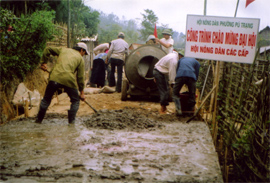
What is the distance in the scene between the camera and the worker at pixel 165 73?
678cm

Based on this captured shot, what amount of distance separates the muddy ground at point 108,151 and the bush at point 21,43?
1.59 metres

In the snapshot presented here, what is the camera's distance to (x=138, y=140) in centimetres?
448

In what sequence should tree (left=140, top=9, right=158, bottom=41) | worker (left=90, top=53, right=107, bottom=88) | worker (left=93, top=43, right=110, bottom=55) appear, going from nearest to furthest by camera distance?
worker (left=93, top=43, right=110, bottom=55) < worker (left=90, top=53, right=107, bottom=88) < tree (left=140, top=9, right=158, bottom=41)

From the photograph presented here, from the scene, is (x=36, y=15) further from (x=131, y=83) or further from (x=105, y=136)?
(x=105, y=136)

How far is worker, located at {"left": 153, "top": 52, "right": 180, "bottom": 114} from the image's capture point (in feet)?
22.2

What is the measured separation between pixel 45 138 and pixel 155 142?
5.13ft

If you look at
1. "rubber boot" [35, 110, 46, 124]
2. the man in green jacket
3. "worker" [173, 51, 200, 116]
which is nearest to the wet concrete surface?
"rubber boot" [35, 110, 46, 124]

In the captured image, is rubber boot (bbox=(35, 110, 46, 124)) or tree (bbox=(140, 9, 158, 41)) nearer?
rubber boot (bbox=(35, 110, 46, 124))

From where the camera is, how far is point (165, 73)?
7.03 m

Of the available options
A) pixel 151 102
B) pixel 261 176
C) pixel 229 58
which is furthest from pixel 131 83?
pixel 261 176

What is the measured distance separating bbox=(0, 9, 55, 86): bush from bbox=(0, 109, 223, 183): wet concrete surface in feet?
5.79

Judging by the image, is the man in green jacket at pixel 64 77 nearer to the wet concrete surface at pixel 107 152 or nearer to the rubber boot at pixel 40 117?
the rubber boot at pixel 40 117

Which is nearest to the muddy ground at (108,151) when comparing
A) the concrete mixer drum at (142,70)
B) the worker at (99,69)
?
the concrete mixer drum at (142,70)

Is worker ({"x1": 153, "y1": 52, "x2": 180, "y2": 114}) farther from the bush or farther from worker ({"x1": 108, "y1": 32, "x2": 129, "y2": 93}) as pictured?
the bush
